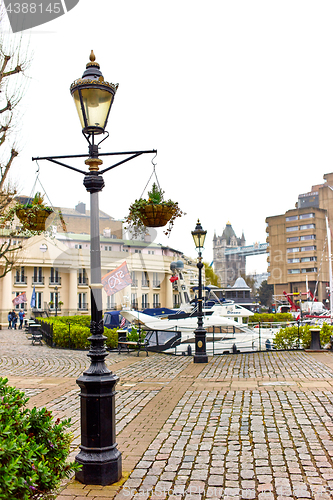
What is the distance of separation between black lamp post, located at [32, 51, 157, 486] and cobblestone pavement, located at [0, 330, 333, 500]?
0.25m

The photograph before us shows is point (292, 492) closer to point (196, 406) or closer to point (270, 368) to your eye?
point (196, 406)

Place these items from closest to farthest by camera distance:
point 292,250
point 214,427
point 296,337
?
point 214,427
point 296,337
point 292,250

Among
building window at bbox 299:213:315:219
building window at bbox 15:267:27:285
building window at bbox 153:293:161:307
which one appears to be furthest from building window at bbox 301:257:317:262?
building window at bbox 15:267:27:285

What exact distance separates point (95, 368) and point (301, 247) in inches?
4027

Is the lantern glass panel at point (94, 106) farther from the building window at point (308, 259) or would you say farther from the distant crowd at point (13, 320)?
the building window at point (308, 259)

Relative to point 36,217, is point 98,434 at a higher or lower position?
lower

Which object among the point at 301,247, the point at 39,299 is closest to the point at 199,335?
the point at 39,299

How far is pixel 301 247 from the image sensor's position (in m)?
103

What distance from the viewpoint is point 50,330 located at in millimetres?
24734

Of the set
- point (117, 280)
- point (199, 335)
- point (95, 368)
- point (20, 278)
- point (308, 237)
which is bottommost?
point (199, 335)

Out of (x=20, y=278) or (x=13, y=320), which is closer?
(x=13, y=320)

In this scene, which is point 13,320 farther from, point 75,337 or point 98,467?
point 98,467

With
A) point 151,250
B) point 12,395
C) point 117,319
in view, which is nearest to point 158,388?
point 12,395

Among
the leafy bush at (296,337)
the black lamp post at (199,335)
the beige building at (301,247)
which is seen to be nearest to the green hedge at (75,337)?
the black lamp post at (199,335)
